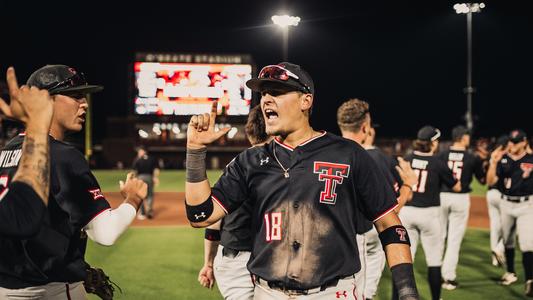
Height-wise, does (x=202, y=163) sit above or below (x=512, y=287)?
above

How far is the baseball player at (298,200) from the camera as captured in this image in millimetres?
2945

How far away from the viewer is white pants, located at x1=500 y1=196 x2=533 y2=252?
7.78m

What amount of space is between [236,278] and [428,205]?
133 inches

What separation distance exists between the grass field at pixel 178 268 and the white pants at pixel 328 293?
14.6ft

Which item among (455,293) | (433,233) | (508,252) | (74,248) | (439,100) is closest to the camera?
(74,248)

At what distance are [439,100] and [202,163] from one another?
78404mm

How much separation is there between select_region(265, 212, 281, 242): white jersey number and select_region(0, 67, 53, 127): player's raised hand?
133 centimetres

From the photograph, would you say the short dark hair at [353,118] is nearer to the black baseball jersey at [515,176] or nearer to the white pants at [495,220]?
the black baseball jersey at [515,176]

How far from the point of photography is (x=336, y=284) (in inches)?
117

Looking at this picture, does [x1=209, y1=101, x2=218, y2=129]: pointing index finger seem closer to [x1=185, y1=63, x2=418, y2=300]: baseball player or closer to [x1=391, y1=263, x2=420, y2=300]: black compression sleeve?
[x1=185, y1=63, x2=418, y2=300]: baseball player

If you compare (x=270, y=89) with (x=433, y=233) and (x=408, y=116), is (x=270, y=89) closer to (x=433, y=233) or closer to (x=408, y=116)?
(x=433, y=233)

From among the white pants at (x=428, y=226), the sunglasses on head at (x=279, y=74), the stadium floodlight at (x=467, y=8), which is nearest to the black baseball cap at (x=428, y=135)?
the white pants at (x=428, y=226)

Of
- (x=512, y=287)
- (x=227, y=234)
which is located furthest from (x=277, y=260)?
(x=512, y=287)

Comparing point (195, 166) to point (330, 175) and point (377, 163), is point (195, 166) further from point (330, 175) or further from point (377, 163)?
point (377, 163)
